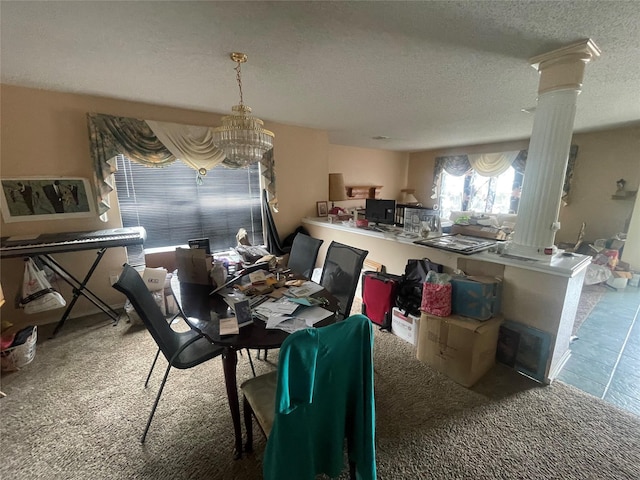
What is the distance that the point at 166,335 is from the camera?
1.57 metres

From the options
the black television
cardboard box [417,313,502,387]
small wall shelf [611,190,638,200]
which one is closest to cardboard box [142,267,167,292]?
the black television

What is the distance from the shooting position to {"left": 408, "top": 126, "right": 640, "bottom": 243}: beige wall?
4117 mm

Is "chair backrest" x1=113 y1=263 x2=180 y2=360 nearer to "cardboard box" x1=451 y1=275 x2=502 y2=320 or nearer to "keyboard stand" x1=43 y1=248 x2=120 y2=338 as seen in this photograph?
"keyboard stand" x1=43 y1=248 x2=120 y2=338

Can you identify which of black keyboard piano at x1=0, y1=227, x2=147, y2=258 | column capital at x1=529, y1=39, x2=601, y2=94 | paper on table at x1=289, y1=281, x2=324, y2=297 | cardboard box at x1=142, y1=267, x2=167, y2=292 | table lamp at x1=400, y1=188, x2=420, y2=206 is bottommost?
cardboard box at x1=142, y1=267, x2=167, y2=292

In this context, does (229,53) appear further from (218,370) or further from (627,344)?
(627,344)

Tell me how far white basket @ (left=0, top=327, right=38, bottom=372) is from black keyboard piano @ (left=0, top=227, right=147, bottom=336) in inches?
17.0

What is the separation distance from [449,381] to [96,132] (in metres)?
3.87

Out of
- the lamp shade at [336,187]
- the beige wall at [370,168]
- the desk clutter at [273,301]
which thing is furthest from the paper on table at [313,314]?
the beige wall at [370,168]

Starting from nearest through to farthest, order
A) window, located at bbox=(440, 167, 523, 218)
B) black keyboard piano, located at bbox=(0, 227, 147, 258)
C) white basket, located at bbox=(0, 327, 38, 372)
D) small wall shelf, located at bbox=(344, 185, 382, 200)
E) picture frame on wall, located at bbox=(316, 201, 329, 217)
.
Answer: white basket, located at bbox=(0, 327, 38, 372)
black keyboard piano, located at bbox=(0, 227, 147, 258)
picture frame on wall, located at bbox=(316, 201, 329, 217)
window, located at bbox=(440, 167, 523, 218)
small wall shelf, located at bbox=(344, 185, 382, 200)

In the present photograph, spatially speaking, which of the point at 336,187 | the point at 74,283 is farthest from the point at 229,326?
the point at 336,187

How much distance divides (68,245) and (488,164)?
271 inches

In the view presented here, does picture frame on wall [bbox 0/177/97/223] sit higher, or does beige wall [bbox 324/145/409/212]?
beige wall [bbox 324/145/409/212]

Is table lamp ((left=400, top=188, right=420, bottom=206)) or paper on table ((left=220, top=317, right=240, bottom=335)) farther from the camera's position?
table lamp ((left=400, top=188, right=420, bottom=206))

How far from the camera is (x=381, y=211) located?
331 centimetres
